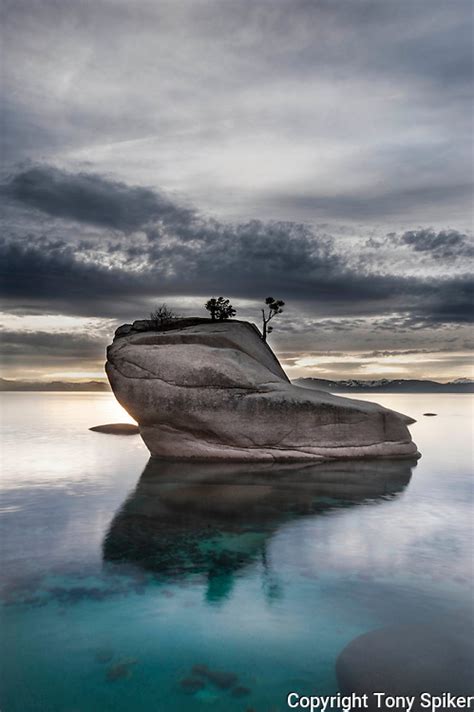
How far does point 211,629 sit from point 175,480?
11958mm

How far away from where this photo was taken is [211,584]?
972 centimetres

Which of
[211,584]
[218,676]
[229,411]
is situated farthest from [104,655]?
[229,411]

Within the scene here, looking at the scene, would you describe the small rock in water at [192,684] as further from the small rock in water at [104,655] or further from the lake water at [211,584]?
the small rock in water at [104,655]

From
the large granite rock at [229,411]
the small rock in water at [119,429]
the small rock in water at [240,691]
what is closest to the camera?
the small rock in water at [240,691]

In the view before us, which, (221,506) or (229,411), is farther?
(229,411)

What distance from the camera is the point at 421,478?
21281 millimetres

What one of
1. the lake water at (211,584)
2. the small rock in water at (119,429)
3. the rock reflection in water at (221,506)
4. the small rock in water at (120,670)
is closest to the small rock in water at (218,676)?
the lake water at (211,584)

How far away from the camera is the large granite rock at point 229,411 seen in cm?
2306

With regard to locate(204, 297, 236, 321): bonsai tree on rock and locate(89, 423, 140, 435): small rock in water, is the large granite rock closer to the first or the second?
locate(204, 297, 236, 321): bonsai tree on rock

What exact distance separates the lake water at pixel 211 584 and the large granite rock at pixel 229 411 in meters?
3.79

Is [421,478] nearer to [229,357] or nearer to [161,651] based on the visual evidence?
[229,357]

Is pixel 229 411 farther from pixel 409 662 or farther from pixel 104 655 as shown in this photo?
pixel 409 662

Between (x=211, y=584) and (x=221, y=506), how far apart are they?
5.99 metres

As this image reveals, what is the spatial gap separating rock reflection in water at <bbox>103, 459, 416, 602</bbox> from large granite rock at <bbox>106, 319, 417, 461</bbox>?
0.84 metres
